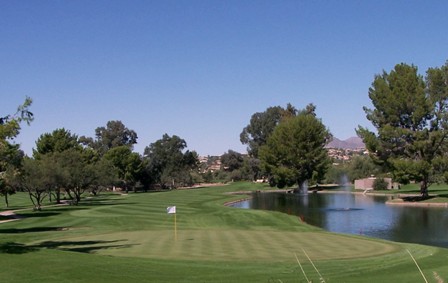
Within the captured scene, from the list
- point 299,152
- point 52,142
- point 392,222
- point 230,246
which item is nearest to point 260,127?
point 299,152

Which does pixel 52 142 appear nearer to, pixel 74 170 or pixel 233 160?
pixel 74 170

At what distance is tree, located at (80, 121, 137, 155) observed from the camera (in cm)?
16812

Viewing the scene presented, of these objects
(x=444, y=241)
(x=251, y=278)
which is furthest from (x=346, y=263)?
(x=444, y=241)

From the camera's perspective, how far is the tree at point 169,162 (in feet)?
492

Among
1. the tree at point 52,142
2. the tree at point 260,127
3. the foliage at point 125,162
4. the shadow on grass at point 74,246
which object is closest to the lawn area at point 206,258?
the shadow on grass at point 74,246

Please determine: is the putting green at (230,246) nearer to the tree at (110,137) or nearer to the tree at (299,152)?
the tree at (299,152)

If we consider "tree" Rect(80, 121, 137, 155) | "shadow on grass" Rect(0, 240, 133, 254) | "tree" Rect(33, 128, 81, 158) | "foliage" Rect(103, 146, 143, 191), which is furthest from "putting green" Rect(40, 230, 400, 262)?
"tree" Rect(80, 121, 137, 155)

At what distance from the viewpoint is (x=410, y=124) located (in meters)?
67.6

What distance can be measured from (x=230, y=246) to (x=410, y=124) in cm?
4992

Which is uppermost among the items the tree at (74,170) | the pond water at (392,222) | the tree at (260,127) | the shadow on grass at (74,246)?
the tree at (260,127)

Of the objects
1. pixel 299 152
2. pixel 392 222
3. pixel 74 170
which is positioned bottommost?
pixel 392 222

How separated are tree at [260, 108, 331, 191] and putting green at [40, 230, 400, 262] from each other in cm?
6758

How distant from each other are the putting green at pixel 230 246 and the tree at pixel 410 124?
132 ft

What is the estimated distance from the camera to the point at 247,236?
29.8 meters
